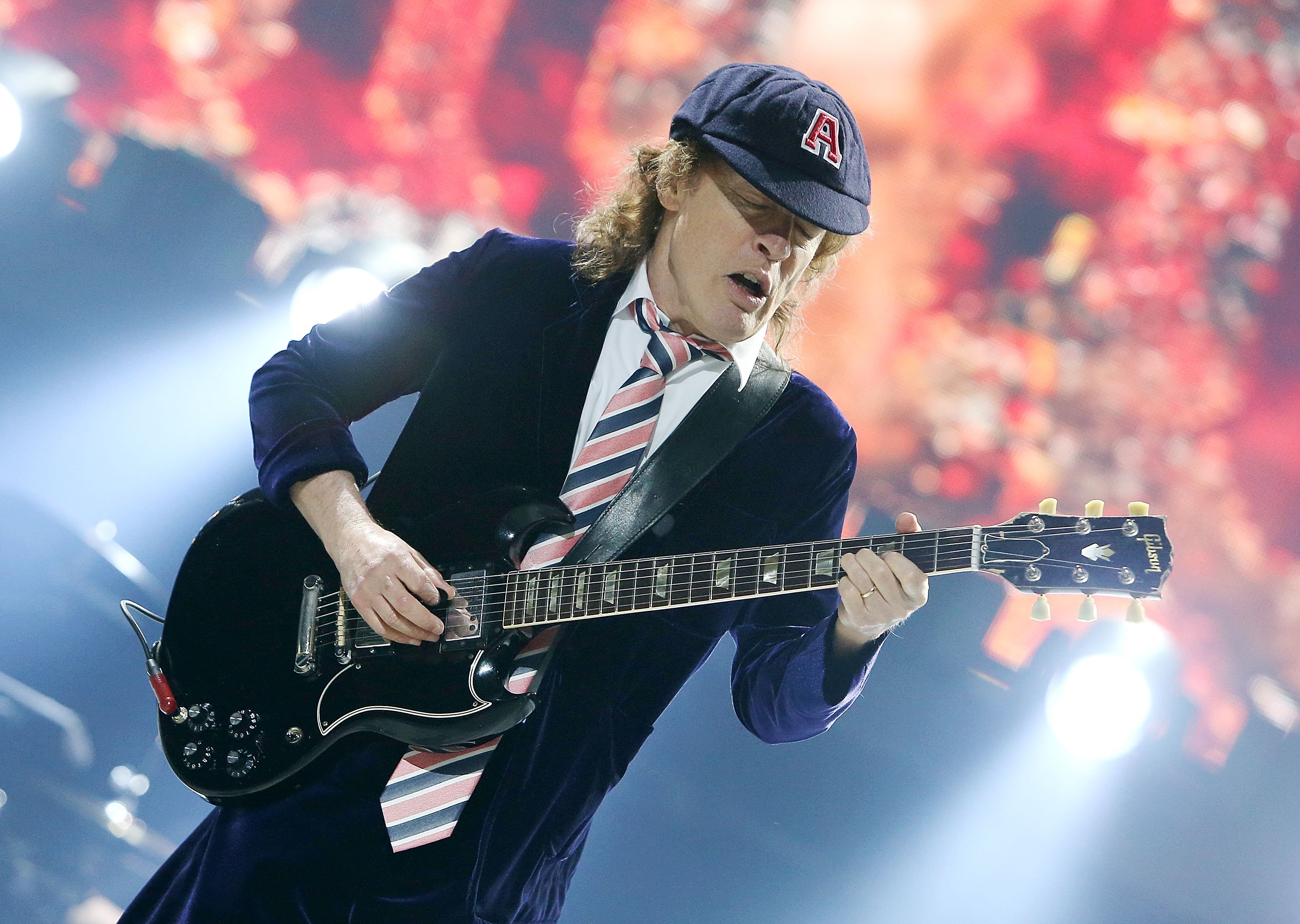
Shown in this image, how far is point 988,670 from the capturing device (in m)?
4.07

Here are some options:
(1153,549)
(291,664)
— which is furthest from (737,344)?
(291,664)

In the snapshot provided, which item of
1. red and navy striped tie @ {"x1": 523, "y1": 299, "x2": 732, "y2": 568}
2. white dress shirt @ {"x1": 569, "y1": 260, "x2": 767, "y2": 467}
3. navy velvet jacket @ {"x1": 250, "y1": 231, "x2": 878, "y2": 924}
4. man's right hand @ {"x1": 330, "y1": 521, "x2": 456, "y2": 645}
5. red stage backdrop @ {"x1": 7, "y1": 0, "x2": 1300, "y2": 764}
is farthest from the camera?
red stage backdrop @ {"x1": 7, "y1": 0, "x2": 1300, "y2": 764}

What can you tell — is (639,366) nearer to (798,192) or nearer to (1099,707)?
(798,192)

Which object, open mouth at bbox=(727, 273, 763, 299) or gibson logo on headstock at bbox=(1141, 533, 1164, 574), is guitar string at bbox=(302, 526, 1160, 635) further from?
open mouth at bbox=(727, 273, 763, 299)

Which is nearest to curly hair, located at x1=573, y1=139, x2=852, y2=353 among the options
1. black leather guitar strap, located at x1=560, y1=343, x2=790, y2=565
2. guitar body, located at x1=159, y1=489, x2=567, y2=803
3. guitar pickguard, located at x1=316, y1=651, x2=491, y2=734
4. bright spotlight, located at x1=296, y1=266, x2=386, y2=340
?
black leather guitar strap, located at x1=560, y1=343, x2=790, y2=565

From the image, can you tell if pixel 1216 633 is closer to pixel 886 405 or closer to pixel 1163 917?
pixel 1163 917

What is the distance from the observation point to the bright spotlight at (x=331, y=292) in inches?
199

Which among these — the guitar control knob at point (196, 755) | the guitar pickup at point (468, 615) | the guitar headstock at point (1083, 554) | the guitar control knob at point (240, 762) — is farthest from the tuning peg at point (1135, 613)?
the guitar control knob at point (196, 755)

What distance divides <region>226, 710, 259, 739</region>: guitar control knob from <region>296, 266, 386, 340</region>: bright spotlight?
3408mm

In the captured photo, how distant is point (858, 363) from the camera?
4352 millimetres

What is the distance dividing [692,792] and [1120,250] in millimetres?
2943

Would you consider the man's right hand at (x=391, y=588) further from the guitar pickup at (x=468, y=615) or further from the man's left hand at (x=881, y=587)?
the man's left hand at (x=881, y=587)

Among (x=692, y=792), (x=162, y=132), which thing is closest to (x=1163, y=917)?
(x=692, y=792)

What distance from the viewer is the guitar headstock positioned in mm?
1636
